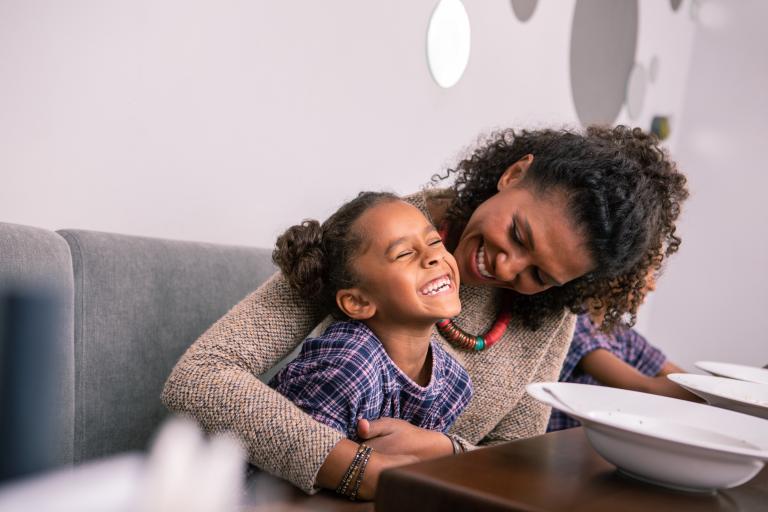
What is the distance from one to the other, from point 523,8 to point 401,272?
90.2 inches

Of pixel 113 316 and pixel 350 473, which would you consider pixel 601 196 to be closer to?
pixel 350 473

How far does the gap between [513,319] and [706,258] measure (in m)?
3.43

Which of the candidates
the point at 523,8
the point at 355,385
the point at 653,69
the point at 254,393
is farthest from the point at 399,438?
Result: the point at 653,69

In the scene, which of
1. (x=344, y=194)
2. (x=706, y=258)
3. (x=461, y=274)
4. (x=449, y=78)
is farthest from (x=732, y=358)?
(x=461, y=274)

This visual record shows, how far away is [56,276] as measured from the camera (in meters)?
1.22

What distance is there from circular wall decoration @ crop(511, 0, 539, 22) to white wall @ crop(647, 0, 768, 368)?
2.00 metres

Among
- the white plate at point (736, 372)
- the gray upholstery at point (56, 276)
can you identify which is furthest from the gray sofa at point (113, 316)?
the white plate at point (736, 372)

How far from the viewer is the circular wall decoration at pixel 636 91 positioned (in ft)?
13.9

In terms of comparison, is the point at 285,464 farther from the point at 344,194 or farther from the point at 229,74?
the point at 344,194

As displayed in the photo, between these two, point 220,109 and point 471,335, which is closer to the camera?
point 471,335

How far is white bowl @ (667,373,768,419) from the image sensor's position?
3.66 feet

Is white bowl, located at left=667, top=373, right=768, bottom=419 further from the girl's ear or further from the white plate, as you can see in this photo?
the girl's ear

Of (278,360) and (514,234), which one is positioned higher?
(514,234)

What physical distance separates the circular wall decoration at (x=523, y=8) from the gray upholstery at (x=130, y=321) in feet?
6.73
